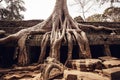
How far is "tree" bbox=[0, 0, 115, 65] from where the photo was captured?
6695mm

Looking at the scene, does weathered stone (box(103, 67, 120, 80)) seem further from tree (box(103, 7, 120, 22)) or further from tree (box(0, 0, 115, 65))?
tree (box(103, 7, 120, 22))

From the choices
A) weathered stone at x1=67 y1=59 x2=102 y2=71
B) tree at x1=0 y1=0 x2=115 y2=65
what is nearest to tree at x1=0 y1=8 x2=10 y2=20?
tree at x1=0 y1=0 x2=115 y2=65

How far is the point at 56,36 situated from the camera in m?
7.09

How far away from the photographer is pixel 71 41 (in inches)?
273

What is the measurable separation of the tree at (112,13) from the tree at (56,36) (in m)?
7.65

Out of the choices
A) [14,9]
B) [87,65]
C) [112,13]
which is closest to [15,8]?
[14,9]

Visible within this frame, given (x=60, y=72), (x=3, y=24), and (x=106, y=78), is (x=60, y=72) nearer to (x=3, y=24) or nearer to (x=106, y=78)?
(x=106, y=78)

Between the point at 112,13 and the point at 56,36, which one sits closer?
the point at 56,36

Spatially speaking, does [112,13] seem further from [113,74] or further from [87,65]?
[113,74]

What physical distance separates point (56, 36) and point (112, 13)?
1016cm

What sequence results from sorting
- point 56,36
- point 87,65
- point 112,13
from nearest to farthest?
point 87,65 < point 56,36 < point 112,13

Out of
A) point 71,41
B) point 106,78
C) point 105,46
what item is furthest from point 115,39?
point 106,78

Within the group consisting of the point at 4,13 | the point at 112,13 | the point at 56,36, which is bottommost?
the point at 56,36

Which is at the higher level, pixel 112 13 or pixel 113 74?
pixel 112 13
